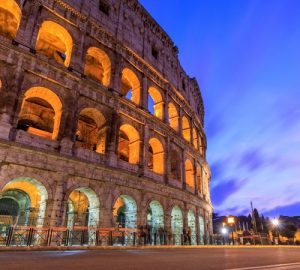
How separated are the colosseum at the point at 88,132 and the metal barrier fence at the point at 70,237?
0.21 feet

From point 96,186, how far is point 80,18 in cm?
1049

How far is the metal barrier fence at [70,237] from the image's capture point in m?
10.9

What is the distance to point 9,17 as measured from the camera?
16.5 meters

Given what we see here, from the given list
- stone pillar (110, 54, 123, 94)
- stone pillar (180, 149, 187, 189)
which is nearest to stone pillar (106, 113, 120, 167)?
stone pillar (110, 54, 123, 94)

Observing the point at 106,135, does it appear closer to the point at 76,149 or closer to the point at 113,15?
the point at 76,149

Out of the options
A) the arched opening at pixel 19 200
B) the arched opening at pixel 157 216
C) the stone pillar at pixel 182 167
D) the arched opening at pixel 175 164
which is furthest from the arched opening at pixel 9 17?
the stone pillar at pixel 182 167

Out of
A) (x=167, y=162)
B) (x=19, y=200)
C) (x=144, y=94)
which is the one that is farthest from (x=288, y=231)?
(x=19, y=200)

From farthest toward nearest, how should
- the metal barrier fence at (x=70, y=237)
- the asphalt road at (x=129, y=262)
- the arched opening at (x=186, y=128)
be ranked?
1. the arched opening at (x=186, y=128)
2. the metal barrier fence at (x=70, y=237)
3. the asphalt road at (x=129, y=262)

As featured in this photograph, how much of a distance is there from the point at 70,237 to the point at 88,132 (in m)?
7.82

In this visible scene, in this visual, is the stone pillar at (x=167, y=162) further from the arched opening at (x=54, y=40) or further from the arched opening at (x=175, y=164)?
the arched opening at (x=54, y=40)

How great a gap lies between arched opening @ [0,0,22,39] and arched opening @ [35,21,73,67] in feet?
4.61

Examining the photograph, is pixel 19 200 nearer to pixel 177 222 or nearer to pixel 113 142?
pixel 113 142

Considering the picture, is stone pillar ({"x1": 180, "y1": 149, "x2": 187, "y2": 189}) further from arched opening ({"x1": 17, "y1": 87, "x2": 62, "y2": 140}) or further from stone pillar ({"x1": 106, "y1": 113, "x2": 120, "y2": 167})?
arched opening ({"x1": 17, "y1": 87, "x2": 62, "y2": 140})

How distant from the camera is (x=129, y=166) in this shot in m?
16.1
